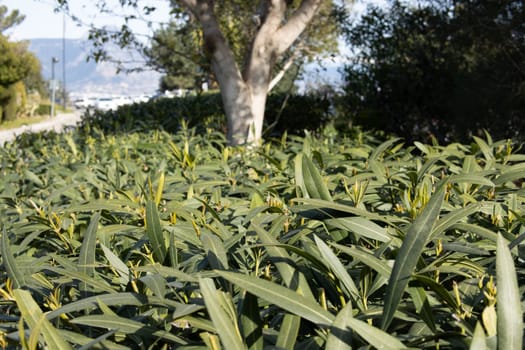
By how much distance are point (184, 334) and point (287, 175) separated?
1.82 m

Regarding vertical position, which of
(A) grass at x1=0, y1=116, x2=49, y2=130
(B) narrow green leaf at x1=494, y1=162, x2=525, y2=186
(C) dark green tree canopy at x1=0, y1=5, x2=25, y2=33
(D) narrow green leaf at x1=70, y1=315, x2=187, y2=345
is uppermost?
(C) dark green tree canopy at x1=0, y1=5, x2=25, y2=33

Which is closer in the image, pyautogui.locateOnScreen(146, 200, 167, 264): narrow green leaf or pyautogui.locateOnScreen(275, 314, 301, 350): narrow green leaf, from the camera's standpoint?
pyautogui.locateOnScreen(275, 314, 301, 350): narrow green leaf

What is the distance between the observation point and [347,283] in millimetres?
1155

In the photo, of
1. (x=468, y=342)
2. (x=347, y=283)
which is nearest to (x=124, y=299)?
(x=347, y=283)

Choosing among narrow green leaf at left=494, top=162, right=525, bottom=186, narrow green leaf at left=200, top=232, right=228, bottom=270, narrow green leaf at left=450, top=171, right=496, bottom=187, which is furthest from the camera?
narrow green leaf at left=494, top=162, right=525, bottom=186

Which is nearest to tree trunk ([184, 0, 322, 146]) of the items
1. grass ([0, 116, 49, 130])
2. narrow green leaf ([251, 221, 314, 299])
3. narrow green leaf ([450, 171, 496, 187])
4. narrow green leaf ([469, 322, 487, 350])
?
narrow green leaf ([450, 171, 496, 187])

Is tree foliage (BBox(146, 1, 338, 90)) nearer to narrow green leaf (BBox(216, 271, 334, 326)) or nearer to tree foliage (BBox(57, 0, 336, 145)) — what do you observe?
tree foliage (BBox(57, 0, 336, 145))

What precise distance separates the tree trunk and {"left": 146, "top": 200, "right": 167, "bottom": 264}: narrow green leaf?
17.1 ft

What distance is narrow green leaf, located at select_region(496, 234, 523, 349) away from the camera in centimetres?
90

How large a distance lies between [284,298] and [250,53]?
622 cm

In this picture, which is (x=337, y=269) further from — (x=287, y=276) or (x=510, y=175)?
(x=510, y=175)

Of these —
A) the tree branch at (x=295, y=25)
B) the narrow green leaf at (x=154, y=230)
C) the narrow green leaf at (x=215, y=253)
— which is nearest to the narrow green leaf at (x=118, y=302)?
the narrow green leaf at (x=215, y=253)

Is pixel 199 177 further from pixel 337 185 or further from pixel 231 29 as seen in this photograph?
pixel 231 29

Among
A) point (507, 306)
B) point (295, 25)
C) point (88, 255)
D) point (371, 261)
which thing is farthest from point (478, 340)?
point (295, 25)
